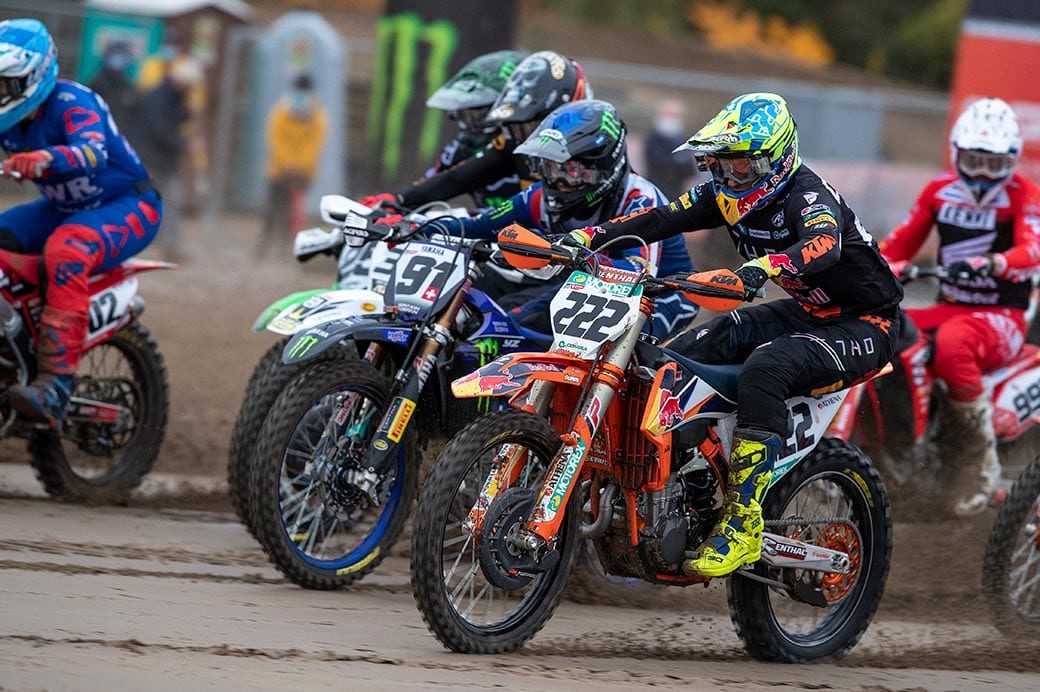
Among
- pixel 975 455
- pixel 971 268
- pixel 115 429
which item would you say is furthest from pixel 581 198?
pixel 975 455

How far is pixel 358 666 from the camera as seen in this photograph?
5.18m

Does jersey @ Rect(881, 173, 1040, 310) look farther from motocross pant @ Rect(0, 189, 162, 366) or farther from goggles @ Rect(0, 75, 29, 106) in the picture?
goggles @ Rect(0, 75, 29, 106)

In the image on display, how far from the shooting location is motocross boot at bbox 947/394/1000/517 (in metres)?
8.76

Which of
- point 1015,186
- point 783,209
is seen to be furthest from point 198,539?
point 1015,186

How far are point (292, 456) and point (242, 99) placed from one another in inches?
452

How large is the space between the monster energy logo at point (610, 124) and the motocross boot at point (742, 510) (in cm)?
157

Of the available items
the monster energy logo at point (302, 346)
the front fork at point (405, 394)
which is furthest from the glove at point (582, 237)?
the monster energy logo at point (302, 346)

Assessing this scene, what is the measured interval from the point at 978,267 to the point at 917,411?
0.93 metres

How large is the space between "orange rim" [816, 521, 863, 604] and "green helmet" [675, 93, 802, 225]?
1.32 m

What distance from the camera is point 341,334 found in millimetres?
6254

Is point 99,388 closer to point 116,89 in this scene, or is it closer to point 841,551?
point 841,551

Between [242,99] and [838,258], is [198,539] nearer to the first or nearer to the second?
[838,258]

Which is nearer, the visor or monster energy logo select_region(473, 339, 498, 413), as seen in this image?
monster energy logo select_region(473, 339, 498, 413)

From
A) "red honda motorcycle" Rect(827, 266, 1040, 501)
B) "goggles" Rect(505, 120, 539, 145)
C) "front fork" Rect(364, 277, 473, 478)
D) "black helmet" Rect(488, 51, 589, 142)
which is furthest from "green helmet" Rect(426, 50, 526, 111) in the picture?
"red honda motorcycle" Rect(827, 266, 1040, 501)
